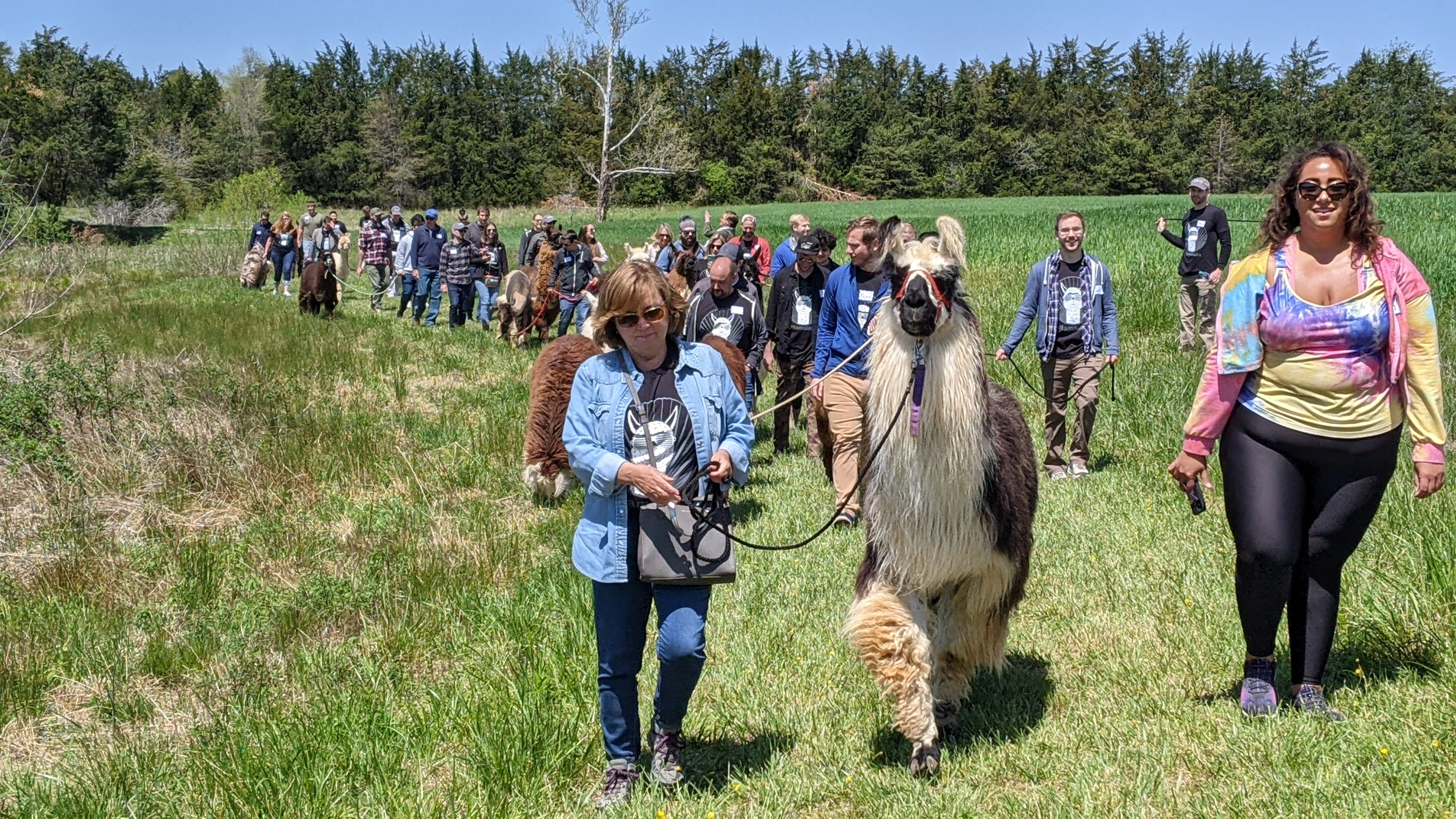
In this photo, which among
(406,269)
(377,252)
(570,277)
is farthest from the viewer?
(377,252)

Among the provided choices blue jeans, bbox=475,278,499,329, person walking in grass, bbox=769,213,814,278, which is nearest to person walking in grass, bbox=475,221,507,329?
blue jeans, bbox=475,278,499,329

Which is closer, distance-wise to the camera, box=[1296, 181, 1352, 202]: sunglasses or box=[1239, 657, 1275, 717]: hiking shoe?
box=[1296, 181, 1352, 202]: sunglasses

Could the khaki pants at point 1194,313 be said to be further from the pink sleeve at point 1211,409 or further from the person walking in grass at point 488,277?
the person walking in grass at point 488,277

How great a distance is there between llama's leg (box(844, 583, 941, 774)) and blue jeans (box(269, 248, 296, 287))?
23117 millimetres

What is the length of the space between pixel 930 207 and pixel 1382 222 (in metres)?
64.2

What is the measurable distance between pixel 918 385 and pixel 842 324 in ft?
12.6

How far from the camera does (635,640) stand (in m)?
4.01

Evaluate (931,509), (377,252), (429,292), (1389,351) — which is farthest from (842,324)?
(377,252)

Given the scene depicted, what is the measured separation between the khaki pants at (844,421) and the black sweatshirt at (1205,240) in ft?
25.5

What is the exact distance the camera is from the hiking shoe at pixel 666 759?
4.22 metres

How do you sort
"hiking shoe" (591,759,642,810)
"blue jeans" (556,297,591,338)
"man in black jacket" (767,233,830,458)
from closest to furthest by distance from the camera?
"hiking shoe" (591,759,642,810) < "man in black jacket" (767,233,830,458) < "blue jeans" (556,297,591,338)

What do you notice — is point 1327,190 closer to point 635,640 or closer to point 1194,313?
point 635,640

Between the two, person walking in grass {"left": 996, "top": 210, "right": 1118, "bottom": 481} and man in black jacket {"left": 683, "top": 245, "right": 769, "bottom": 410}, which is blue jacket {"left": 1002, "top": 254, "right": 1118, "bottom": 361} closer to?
person walking in grass {"left": 996, "top": 210, "right": 1118, "bottom": 481}

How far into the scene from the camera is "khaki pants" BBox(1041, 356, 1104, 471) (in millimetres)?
9375
